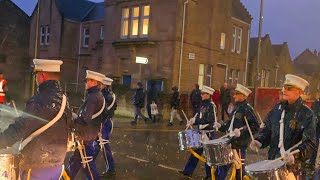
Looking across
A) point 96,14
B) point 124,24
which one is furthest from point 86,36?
point 124,24

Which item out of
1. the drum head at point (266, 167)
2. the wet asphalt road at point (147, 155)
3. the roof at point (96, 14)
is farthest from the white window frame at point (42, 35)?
the drum head at point (266, 167)

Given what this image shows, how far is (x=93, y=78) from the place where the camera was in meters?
6.51

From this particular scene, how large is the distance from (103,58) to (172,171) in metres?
19.5

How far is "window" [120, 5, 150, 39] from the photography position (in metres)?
25.2

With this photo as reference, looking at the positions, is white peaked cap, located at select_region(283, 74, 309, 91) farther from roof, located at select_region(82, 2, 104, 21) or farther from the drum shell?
roof, located at select_region(82, 2, 104, 21)

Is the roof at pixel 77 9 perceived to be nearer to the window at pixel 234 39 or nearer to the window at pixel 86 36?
the window at pixel 86 36

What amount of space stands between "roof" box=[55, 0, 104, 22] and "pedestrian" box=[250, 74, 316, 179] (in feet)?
94.1

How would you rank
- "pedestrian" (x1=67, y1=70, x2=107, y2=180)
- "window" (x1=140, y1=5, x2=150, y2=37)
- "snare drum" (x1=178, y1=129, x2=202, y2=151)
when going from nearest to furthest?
"pedestrian" (x1=67, y1=70, x2=107, y2=180)
"snare drum" (x1=178, y1=129, x2=202, y2=151)
"window" (x1=140, y1=5, x2=150, y2=37)

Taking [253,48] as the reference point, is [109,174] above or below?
below

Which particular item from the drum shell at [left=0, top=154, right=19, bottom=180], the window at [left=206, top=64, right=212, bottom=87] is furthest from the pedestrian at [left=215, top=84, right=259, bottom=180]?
the window at [left=206, top=64, right=212, bottom=87]

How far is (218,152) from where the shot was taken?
6.27 m

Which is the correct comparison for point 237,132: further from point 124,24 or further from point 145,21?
point 124,24

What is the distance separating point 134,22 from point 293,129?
71.2 ft

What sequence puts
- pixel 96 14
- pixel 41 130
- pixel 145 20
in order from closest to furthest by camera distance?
pixel 41 130
pixel 145 20
pixel 96 14
